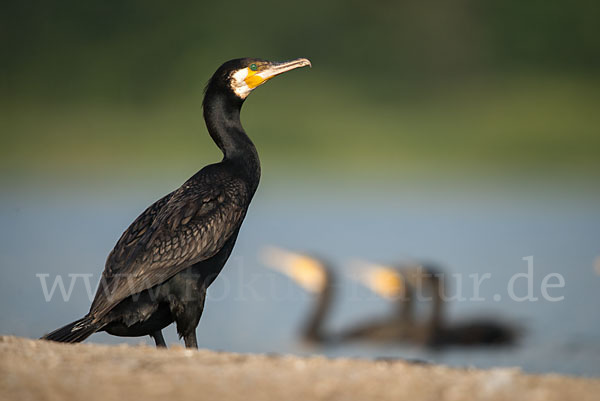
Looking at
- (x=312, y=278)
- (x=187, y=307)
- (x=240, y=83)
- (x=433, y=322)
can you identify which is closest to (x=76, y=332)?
(x=187, y=307)

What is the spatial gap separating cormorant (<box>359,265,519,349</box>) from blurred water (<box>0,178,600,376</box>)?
0.71ft

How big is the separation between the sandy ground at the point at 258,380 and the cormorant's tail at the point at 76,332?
3.36 feet

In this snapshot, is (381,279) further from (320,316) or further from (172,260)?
(172,260)

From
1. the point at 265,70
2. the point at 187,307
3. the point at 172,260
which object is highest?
the point at 265,70

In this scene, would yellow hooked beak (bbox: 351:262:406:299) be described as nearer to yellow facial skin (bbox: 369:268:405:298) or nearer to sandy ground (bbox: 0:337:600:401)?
yellow facial skin (bbox: 369:268:405:298)

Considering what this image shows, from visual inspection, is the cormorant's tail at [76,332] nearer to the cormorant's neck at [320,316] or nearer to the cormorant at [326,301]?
the cormorant at [326,301]

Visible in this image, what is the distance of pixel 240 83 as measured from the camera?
7344mm

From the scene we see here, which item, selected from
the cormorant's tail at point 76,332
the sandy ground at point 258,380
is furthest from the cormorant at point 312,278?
the sandy ground at point 258,380

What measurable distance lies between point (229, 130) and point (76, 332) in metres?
1.96

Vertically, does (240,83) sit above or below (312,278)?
below

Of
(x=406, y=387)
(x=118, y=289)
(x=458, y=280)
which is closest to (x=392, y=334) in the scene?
(x=458, y=280)

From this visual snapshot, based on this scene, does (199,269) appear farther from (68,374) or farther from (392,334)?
(392,334)

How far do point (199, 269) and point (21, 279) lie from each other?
7.50 meters

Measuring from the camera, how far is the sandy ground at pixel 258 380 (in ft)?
13.9
